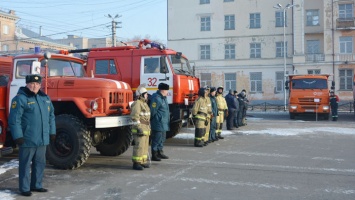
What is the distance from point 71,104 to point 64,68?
1.22m

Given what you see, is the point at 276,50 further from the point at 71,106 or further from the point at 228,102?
the point at 71,106

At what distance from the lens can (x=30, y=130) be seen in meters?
6.41

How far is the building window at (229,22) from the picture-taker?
47.4m

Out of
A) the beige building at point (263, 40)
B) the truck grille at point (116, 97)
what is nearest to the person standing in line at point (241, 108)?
the truck grille at point (116, 97)

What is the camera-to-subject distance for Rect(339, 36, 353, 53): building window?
42.1 meters

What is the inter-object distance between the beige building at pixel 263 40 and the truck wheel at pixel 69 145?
3677 centimetres

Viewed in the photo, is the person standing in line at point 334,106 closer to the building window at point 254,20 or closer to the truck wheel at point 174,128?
the truck wheel at point 174,128

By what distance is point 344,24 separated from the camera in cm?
4159

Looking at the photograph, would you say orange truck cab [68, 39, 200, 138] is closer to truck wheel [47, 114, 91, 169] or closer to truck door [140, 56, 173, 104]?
truck door [140, 56, 173, 104]

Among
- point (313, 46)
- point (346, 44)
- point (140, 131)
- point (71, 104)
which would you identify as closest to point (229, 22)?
point (313, 46)

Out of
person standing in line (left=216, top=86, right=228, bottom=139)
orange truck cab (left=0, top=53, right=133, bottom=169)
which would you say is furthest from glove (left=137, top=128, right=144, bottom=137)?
person standing in line (left=216, top=86, right=228, bottom=139)

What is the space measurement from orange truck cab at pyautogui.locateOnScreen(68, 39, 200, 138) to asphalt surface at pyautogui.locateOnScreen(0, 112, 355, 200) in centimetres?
156

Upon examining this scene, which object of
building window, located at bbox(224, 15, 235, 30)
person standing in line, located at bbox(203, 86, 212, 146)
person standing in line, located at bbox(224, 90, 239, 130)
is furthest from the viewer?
building window, located at bbox(224, 15, 235, 30)

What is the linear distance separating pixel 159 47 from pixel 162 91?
3935 mm
